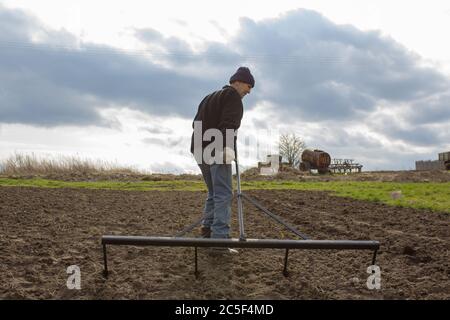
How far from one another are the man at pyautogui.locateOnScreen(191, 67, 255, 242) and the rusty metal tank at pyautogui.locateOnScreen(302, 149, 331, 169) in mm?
36161

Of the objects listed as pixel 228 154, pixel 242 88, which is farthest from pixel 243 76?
pixel 228 154

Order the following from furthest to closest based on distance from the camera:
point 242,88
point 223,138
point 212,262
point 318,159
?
point 318,159 < point 242,88 < point 223,138 < point 212,262

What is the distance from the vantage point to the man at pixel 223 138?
19.2 ft

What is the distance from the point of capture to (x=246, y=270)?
18.3 feet

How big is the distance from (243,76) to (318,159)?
3624 centimetres

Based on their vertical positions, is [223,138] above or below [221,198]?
above

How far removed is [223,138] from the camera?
594cm

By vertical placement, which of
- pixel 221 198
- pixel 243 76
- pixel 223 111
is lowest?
pixel 221 198

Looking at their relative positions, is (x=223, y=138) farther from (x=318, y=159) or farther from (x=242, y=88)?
(x=318, y=159)

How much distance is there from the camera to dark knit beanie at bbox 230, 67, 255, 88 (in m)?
6.03

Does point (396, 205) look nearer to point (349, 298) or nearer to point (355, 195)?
point (355, 195)

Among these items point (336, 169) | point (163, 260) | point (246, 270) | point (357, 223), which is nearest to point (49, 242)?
point (163, 260)

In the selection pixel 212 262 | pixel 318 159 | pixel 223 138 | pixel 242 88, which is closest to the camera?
pixel 212 262
